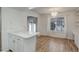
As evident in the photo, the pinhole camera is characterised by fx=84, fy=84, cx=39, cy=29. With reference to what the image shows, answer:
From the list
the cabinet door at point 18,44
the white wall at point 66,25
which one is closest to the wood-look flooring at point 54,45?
the white wall at point 66,25

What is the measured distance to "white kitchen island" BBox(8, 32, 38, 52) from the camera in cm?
98

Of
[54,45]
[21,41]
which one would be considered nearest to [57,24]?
[54,45]

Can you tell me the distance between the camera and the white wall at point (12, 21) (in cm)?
95

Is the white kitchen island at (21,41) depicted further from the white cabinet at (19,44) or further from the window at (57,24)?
the window at (57,24)

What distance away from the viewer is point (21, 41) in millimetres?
1029

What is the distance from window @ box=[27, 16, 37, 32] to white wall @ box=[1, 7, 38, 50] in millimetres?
42

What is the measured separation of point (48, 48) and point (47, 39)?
0.43ft

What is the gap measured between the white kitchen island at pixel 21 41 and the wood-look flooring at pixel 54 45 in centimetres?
9

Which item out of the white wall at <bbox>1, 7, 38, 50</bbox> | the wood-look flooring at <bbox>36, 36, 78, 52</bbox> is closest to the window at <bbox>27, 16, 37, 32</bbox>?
the white wall at <bbox>1, 7, 38, 50</bbox>

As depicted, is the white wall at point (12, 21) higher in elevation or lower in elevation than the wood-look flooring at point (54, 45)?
higher

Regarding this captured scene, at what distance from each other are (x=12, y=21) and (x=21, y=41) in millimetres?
265

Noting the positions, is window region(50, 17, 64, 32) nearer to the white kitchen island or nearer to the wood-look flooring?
the wood-look flooring

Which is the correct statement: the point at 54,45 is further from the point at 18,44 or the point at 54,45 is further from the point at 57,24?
the point at 18,44
